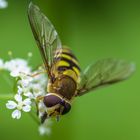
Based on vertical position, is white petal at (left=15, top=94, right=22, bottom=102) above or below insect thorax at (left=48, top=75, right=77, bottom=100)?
above

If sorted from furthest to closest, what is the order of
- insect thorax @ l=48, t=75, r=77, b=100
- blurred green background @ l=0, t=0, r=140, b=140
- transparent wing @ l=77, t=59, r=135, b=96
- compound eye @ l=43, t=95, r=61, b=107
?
blurred green background @ l=0, t=0, r=140, b=140 → transparent wing @ l=77, t=59, r=135, b=96 → insect thorax @ l=48, t=75, r=77, b=100 → compound eye @ l=43, t=95, r=61, b=107

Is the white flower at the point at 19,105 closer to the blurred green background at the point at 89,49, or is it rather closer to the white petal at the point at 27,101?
the white petal at the point at 27,101

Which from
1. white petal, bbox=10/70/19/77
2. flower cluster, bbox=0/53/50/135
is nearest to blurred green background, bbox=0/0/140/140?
flower cluster, bbox=0/53/50/135

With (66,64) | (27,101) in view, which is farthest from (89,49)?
(27,101)

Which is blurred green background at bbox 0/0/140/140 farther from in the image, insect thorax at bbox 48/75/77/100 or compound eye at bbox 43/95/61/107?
compound eye at bbox 43/95/61/107

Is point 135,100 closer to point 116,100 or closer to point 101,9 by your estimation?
point 116,100

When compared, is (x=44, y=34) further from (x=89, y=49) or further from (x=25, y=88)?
(x=89, y=49)
